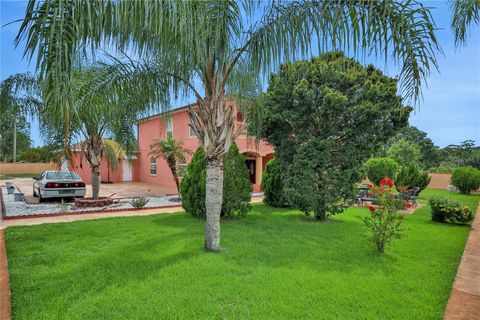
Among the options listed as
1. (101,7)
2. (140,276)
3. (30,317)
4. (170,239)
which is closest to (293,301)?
(140,276)

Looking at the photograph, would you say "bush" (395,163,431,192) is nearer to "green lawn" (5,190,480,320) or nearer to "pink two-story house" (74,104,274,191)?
"pink two-story house" (74,104,274,191)

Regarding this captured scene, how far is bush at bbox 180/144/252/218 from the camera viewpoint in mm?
9898

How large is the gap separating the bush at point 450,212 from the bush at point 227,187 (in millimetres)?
7297

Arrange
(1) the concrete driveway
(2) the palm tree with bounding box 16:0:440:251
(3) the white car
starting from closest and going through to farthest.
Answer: (2) the palm tree with bounding box 16:0:440:251
(3) the white car
(1) the concrete driveway

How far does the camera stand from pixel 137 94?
6426mm

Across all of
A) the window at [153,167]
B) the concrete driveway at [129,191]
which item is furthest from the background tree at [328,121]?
the window at [153,167]

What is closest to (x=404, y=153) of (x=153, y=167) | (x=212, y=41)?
(x=153, y=167)

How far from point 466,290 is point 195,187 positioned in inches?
297

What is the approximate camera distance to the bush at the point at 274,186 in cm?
1280

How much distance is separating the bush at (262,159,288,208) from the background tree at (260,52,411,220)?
2427 millimetres

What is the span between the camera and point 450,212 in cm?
1083

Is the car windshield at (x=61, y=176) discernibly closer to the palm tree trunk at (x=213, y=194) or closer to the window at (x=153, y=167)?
the window at (x=153, y=167)

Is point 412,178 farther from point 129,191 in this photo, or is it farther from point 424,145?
point 424,145

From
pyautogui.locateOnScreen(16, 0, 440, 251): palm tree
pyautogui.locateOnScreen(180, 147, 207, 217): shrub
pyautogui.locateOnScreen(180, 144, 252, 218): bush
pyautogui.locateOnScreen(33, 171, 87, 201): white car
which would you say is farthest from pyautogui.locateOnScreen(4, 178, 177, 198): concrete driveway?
pyautogui.locateOnScreen(16, 0, 440, 251): palm tree
